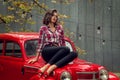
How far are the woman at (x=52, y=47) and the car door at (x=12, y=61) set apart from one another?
0.60 metres

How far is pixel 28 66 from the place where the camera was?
8602mm

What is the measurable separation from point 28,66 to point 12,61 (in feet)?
2.98

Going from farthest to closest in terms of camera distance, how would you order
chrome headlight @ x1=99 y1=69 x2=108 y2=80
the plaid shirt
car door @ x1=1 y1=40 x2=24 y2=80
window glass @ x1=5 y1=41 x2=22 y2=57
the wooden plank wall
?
the wooden plank wall
window glass @ x1=5 y1=41 x2=22 y2=57
car door @ x1=1 y1=40 x2=24 y2=80
the plaid shirt
chrome headlight @ x1=99 y1=69 x2=108 y2=80

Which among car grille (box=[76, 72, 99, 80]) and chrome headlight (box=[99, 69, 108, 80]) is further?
chrome headlight (box=[99, 69, 108, 80])

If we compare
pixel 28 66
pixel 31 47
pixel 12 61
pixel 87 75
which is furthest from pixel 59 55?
pixel 12 61

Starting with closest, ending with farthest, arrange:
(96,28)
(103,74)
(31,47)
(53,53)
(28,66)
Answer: (53,53), (103,74), (28,66), (31,47), (96,28)

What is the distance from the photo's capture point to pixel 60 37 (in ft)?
28.2

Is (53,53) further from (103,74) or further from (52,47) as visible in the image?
(103,74)

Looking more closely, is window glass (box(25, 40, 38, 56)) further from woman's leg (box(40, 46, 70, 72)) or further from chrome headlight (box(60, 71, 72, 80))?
chrome headlight (box(60, 71, 72, 80))

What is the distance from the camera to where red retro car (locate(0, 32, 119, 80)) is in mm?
8078

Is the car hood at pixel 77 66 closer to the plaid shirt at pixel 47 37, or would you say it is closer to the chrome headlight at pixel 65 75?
the chrome headlight at pixel 65 75

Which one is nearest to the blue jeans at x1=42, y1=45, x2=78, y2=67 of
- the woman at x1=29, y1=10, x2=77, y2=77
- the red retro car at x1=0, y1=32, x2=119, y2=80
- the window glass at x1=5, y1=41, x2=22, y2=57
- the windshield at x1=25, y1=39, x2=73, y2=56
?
the woman at x1=29, y1=10, x2=77, y2=77

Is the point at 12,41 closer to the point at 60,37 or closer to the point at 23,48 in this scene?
the point at 23,48

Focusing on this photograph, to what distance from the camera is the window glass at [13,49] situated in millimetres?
9266
